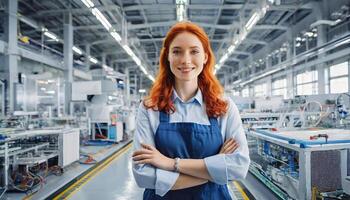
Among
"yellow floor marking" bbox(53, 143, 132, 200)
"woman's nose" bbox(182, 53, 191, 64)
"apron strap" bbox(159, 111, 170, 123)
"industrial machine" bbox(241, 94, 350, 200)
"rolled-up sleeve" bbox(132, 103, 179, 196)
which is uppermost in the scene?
"woman's nose" bbox(182, 53, 191, 64)

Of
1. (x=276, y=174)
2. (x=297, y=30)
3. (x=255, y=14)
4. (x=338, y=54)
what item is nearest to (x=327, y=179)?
(x=276, y=174)

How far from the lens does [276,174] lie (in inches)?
133

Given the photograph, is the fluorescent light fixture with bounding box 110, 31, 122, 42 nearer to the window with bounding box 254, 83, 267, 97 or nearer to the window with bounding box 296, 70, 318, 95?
the window with bounding box 296, 70, 318, 95

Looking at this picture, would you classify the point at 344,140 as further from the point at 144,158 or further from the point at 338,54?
the point at 338,54

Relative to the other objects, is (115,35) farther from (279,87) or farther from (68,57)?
(279,87)


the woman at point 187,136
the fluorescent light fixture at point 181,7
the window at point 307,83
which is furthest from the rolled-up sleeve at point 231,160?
the window at point 307,83

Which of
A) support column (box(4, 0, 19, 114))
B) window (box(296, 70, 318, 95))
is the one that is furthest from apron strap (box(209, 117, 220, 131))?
window (box(296, 70, 318, 95))

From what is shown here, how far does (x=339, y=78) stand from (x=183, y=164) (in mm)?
8870

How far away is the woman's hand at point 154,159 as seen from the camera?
1.07 m

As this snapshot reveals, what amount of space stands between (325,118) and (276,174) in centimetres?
247

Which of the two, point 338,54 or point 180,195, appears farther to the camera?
point 338,54

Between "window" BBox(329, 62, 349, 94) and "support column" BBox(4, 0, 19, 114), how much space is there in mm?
8904

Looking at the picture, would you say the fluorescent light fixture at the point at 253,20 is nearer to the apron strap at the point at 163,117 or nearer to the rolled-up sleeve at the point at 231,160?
the rolled-up sleeve at the point at 231,160

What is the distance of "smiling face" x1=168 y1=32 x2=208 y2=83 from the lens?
42.9 inches
